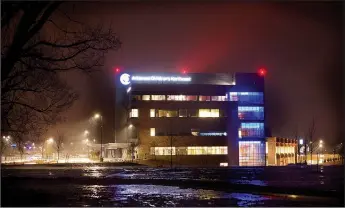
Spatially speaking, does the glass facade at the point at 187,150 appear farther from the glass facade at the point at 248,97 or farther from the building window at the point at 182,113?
the glass facade at the point at 248,97

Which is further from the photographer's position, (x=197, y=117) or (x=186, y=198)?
(x=197, y=117)

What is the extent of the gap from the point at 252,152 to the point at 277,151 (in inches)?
262

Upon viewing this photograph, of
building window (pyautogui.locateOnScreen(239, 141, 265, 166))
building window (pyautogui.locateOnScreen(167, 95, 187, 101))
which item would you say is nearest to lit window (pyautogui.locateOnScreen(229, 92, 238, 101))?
building window (pyautogui.locateOnScreen(239, 141, 265, 166))

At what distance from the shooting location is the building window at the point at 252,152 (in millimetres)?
112062

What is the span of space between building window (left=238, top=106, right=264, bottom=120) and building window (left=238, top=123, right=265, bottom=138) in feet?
6.03

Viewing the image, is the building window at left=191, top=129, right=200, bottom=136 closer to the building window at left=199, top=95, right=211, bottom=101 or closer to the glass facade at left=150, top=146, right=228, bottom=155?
the glass facade at left=150, top=146, right=228, bottom=155

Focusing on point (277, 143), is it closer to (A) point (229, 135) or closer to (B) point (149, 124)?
(A) point (229, 135)

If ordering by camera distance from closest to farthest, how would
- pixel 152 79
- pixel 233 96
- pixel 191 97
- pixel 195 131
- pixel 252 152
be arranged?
pixel 195 131 < pixel 191 97 < pixel 252 152 < pixel 233 96 < pixel 152 79

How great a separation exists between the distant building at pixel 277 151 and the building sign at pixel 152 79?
90.4 feet

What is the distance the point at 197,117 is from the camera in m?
107

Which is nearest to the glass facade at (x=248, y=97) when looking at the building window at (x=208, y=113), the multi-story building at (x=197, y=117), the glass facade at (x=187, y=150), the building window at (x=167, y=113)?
the multi-story building at (x=197, y=117)

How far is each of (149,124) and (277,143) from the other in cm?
3476

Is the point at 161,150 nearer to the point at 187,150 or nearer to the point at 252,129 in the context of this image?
the point at 187,150

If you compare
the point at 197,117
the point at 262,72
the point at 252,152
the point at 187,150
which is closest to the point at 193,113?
the point at 197,117
